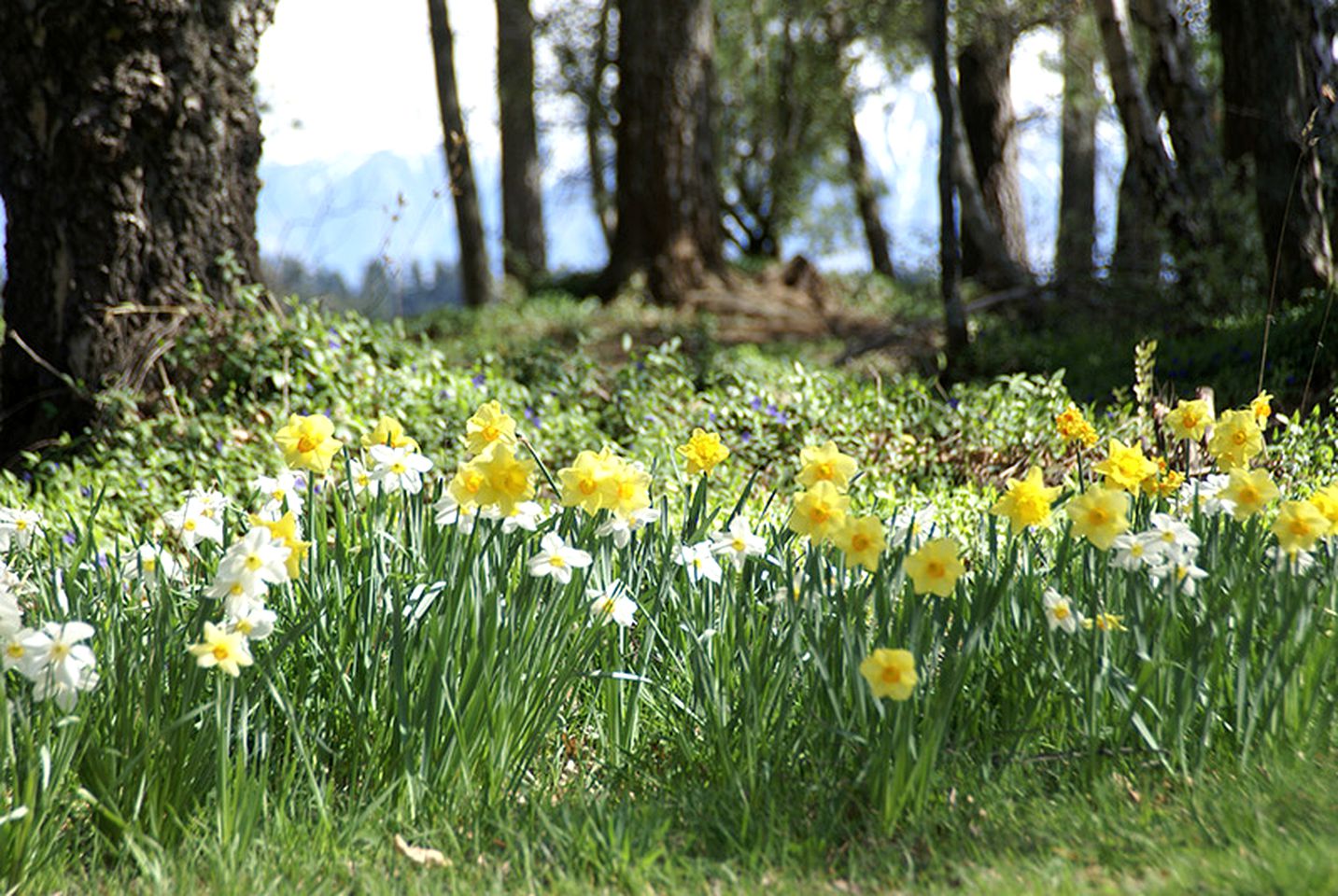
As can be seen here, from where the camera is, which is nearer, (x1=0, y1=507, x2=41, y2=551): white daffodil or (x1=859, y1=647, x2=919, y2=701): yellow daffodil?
(x1=859, y1=647, x2=919, y2=701): yellow daffodil

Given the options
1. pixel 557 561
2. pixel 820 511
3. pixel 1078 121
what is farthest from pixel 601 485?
pixel 1078 121

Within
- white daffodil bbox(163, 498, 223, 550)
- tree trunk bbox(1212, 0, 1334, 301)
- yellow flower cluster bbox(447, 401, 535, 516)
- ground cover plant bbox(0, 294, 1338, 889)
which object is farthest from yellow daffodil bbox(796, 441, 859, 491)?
tree trunk bbox(1212, 0, 1334, 301)

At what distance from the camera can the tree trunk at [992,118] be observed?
44.6 ft

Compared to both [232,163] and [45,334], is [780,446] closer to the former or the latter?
[232,163]

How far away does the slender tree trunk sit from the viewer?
6773mm

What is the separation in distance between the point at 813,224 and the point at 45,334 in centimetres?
2013

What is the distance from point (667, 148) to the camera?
10820 mm

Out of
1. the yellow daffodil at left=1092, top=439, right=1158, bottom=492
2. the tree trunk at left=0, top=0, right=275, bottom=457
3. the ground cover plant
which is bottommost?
the ground cover plant

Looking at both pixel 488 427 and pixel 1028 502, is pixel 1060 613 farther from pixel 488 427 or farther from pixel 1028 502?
pixel 488 427

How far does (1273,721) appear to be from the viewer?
2.12m

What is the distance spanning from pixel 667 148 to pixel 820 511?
9225 mm

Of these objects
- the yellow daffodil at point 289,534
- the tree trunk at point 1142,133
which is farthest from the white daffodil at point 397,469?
the tree trunk at point 1142,133

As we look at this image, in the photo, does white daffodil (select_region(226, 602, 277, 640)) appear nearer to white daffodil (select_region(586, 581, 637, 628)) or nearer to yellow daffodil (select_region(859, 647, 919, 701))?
white daffodil (select_region(586, 581, 637, 628))

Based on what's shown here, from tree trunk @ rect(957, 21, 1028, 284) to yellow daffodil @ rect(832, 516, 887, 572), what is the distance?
12031 mm
